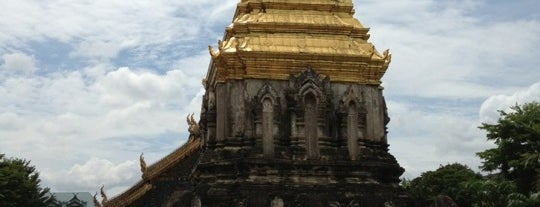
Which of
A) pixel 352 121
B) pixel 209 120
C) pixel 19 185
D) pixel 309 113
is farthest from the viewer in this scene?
pixel 19 185

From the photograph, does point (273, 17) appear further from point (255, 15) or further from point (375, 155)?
point (375, 155)

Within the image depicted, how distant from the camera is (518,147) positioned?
25203 mm

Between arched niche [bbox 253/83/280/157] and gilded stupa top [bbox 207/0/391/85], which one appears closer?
arched niche [bbox 253/83/280/157]

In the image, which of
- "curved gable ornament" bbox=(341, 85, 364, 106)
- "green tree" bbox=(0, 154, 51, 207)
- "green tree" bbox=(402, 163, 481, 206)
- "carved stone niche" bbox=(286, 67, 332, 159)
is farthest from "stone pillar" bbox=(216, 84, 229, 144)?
"green tree" bbox=(402, 163, 481, 206)

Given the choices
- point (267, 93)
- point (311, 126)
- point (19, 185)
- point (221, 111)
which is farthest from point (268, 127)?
point (19, 185)

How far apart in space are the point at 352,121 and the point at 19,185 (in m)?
22.3

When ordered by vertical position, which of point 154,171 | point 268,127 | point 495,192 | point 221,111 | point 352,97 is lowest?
point 495,192

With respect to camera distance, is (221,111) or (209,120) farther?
(209,120)

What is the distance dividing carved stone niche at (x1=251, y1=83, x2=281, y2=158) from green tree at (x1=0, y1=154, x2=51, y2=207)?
18.8m

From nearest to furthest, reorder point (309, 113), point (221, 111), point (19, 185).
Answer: point (309, 113) → point (221, 111) → point (19, 185)

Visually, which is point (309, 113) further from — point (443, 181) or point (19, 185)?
point (443, 181)

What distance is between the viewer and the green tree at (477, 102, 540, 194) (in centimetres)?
2398

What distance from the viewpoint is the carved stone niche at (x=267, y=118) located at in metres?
17.2

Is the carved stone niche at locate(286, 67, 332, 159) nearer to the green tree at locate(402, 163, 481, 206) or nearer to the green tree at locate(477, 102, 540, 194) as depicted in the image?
the green tree at locate(477, 102, 540, 194)
